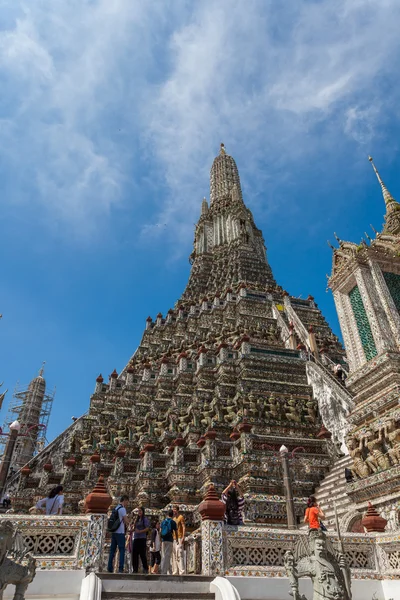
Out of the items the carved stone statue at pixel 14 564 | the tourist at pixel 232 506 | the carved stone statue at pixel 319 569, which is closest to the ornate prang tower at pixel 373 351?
the tourist at pixel 232 506

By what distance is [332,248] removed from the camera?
14219 mm

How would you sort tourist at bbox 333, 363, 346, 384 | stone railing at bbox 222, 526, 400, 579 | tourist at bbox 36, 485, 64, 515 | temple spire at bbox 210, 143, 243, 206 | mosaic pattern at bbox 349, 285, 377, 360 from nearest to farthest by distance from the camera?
stone railing at bbox 222, 526, 400, 579 → tourist at bbox 36, 485, 64, 515 → mosaic pattern at bbox 349, 285, 377, 360 → tourist at bbox 333, 363, 346, 384 → temple spire at bbox 210, 143, 243, 206

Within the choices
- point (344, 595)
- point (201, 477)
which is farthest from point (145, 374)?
point (344, 595)

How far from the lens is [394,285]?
12.6m

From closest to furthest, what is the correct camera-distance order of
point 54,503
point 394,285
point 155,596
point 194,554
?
point 155,596 < point 194,554 < point 54,503 < point 394,285

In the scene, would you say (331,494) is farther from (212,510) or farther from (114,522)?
(114,522)

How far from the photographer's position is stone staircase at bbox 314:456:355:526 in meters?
11.7

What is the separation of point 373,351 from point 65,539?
27.8 feet

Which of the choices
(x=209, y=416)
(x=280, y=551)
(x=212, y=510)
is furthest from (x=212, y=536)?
(x=209, y=416)

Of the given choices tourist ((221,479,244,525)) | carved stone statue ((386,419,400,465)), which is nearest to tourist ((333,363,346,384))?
carved stone statue ((386,419,400,465))

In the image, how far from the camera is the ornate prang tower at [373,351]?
9477 millimetres

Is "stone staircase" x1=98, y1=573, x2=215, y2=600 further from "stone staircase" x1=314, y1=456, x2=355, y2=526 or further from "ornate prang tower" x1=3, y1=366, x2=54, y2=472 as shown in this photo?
"ornate prang tower" x1=3, y1=366, x2=54, y2=472

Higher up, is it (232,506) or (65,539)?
(232,506)

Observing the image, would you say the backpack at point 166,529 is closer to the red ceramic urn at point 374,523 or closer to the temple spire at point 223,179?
the red ceramic urn at point 374,523
